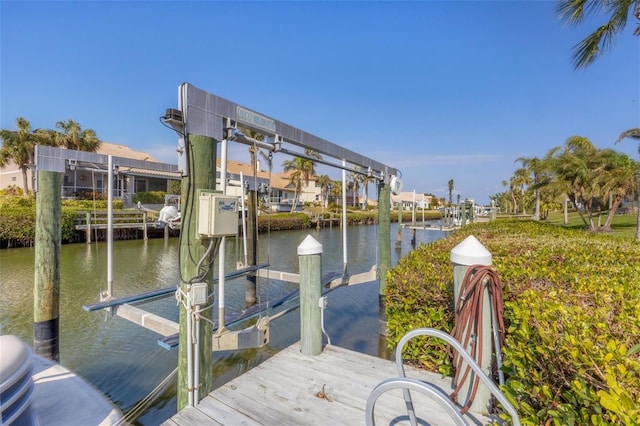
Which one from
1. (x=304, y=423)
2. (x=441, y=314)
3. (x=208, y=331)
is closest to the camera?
(x=304, y=423)

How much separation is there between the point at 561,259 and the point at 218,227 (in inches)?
154

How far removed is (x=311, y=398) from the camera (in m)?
2.61

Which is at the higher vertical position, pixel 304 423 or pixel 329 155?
pixel 329 155

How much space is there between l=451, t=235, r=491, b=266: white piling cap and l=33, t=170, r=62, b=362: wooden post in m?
5.41

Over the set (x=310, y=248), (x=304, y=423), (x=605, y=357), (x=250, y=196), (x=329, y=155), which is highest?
(x=329, y=155)

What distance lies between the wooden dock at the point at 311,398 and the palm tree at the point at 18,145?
91.1ft

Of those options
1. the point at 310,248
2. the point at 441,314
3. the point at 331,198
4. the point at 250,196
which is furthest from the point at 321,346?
the point at 331,198

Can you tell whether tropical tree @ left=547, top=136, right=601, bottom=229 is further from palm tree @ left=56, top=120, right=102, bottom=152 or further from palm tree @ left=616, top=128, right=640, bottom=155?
palm tree @ left=56, top=120, right=102, bottom=152

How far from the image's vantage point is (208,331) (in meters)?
2.69

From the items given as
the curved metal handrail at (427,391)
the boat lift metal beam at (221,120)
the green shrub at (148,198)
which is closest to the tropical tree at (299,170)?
the green shrub at (148,198)

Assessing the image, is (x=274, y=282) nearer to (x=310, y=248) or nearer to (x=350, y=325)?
(x=350, y=325)

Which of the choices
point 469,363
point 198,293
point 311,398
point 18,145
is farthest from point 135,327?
point 18,145

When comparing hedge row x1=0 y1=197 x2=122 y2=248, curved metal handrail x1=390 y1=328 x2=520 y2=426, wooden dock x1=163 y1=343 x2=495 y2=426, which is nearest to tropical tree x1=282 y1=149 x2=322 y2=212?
hedge row x1=0 y1=197 x2=122 y2=248

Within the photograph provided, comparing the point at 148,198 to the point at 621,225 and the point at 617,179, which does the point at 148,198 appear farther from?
the point at 621,225
